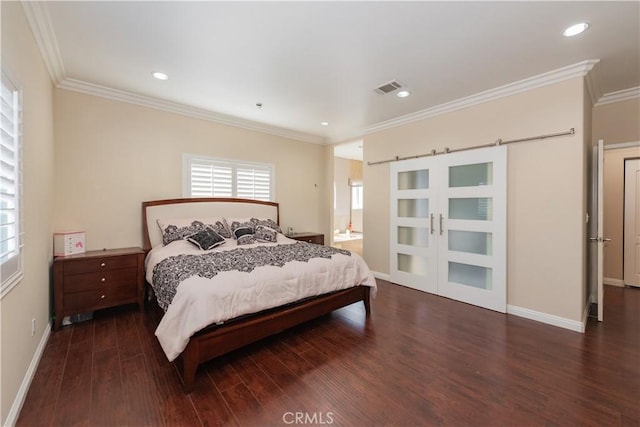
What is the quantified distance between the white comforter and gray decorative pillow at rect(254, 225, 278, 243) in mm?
963

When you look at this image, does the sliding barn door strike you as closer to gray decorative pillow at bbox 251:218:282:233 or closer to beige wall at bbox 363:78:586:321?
beige wall at bbox 363:78:586:321

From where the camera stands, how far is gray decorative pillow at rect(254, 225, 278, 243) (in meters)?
4.05

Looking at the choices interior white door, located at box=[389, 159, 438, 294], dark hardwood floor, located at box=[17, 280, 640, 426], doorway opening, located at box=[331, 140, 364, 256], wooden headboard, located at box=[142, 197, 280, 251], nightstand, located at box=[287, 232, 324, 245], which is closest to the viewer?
dark hardwood floor, located at box=[17, 280, 640, 426]

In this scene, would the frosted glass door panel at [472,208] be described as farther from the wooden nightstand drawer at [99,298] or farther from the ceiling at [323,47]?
the wooden nightstand drawer at [99,298]

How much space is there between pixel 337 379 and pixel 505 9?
310 cm

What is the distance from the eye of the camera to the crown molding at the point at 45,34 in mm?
1995

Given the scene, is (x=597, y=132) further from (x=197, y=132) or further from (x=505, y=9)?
(x=197, y=132)

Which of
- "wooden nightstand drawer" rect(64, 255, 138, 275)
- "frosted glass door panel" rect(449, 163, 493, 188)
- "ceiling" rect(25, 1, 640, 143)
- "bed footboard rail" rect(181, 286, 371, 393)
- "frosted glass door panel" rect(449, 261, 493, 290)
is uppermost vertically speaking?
"ceiling" rect(25, 1, 640, 143)

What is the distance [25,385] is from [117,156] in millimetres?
2714

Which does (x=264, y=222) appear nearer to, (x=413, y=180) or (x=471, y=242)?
(x=413, y=180)

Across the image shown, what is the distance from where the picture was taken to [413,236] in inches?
173

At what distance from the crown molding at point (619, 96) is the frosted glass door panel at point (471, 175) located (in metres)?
1.81

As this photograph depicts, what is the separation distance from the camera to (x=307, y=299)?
281cm

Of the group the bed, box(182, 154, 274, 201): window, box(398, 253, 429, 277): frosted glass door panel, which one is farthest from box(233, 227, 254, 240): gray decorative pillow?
box(398, 253, 429, 277): frosted glass door panel
